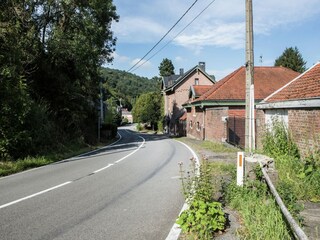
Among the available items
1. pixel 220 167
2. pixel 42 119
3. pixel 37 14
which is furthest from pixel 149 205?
pixel 37 14

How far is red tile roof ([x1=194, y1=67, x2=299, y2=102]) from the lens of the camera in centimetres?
3078

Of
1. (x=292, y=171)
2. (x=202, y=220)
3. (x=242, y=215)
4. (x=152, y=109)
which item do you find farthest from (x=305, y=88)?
(x=152, y=109)

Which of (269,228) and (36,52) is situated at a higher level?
(36,52)

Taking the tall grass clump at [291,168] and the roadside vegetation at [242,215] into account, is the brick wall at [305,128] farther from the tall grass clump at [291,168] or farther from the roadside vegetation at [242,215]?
the roadside vegetation at [242,215]

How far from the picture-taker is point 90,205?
8023mm

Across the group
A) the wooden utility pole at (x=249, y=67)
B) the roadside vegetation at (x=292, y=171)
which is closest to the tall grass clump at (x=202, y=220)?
the roadside vegetation at (x=292, y=171)

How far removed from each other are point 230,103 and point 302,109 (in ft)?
60.3

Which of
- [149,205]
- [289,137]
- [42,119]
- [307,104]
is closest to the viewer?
[149,205]

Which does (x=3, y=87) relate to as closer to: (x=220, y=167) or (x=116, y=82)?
(x=220, y=167)

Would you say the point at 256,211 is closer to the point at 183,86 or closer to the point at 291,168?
the point at 291,168

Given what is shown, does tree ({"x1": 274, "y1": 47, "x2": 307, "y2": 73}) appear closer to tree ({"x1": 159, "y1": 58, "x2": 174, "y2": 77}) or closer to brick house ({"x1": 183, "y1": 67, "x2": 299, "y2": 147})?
brick house ({"x1": 183, "y1": 67, "x2": 299, "y2": 147})

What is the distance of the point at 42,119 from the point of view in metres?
21.3

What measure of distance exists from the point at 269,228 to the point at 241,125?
64.5ft

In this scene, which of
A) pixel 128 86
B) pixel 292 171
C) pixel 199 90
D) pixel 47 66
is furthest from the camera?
pixel 128 86
